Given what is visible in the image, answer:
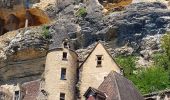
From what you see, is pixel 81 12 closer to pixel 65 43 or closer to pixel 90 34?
pixel 90 34

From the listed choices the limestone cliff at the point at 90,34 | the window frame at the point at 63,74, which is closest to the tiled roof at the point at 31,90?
the window frame at the point at 63,74

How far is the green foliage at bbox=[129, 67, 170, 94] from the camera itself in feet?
164

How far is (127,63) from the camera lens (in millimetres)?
53562

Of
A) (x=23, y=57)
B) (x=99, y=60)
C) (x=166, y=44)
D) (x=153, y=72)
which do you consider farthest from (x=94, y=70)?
(x=23, y=57)

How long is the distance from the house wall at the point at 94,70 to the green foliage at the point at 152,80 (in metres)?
3.82

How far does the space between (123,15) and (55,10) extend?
8.83 meters

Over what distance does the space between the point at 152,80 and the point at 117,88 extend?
357 inches

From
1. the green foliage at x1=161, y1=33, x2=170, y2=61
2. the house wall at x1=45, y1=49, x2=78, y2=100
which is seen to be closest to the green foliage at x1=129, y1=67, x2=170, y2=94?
the green foliage at x1=161, y1=33, x2=170, y2=61

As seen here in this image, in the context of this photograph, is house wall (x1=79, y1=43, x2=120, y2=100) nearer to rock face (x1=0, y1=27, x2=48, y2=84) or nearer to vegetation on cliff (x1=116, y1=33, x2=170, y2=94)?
vegetation on cliff (x1=116, y1=33, x2=170, y2=94)

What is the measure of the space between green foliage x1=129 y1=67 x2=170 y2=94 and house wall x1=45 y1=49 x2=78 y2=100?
608cm

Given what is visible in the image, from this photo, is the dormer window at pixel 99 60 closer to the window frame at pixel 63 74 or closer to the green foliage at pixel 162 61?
the window frame at pixel 63 74

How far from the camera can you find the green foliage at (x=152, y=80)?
5003 centimetres

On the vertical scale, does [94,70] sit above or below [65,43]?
below

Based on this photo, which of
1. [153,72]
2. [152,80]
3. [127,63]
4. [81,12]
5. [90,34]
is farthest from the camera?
[81,12]
